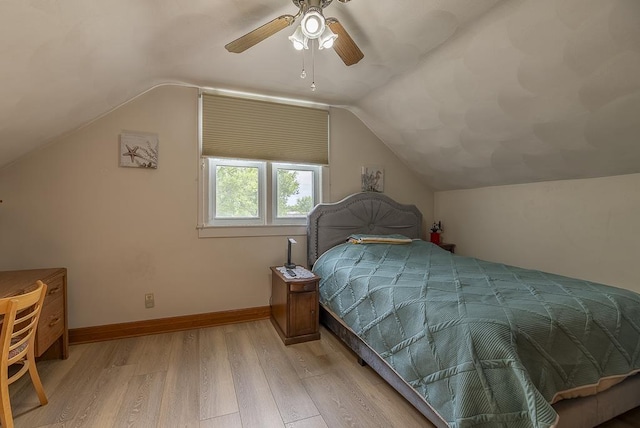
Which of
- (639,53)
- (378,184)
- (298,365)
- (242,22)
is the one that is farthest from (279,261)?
(639,53)

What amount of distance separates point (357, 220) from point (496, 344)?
219 centimetres

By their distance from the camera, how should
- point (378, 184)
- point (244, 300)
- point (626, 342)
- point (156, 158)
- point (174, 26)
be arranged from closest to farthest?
point (626, 342)
point (174, 26)
point (156, 158)
point (244, 300)
point (378, 184)

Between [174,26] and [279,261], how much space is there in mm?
2226

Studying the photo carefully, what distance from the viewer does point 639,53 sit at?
1570 mm

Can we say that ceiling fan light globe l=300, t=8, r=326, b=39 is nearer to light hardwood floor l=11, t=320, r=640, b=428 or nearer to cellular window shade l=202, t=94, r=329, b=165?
cellular window shade l=202, t=94, r=329, b=165

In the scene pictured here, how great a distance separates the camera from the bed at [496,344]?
1155 millimetres

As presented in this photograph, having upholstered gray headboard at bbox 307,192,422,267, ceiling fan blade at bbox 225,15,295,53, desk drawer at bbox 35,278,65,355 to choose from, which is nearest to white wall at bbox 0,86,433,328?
desk drawer at bbox 35,278,65,355

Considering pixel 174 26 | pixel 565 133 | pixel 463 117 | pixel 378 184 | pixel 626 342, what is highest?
pixel 174 26

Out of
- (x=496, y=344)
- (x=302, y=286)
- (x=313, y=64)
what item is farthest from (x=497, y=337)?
(x=313, y=64)

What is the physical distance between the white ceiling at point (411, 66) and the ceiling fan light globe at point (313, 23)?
15.6 inches

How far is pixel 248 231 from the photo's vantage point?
299cm

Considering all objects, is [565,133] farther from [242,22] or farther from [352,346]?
[242,22]

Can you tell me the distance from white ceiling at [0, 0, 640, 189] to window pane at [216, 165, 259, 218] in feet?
2.80

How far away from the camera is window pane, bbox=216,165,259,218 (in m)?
2.98
